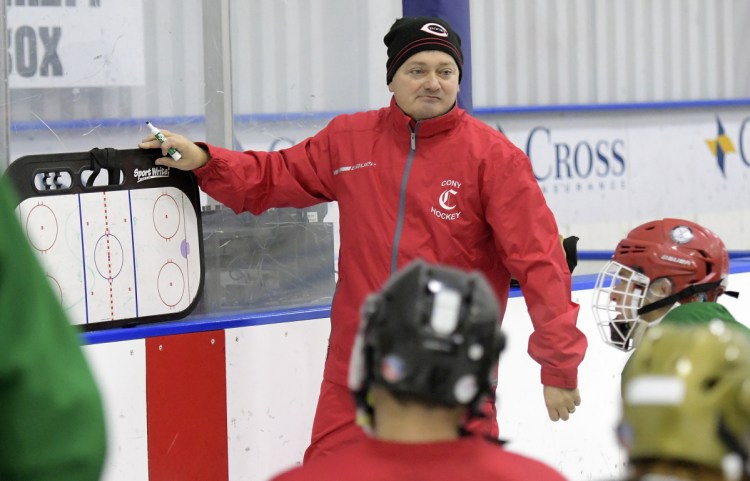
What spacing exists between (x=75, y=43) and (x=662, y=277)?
6.00 feet

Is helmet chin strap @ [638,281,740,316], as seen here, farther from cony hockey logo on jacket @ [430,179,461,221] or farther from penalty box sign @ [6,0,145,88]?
penalty box sign @ [6,0,145,88]

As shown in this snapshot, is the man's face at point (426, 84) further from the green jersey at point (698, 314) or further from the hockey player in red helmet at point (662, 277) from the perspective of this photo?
the green jersey at point (698, 314)

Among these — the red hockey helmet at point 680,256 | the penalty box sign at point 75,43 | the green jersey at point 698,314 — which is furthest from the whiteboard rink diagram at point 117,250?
the green jersey at point 698,314

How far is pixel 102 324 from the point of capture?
3.48 m

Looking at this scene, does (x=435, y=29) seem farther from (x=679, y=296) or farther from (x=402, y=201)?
(x=679, y=296)

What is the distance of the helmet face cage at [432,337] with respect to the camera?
152 cm

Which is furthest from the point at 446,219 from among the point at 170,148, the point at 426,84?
the point at 170,148

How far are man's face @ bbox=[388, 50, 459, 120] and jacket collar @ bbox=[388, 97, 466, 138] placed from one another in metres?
0.02

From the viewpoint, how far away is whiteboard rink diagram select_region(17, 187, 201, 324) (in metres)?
3.42

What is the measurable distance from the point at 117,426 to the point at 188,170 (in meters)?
0.71

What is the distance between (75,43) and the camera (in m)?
3.85

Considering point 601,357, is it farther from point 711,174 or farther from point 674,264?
point 711,174

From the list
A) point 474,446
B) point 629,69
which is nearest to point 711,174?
point 629,69

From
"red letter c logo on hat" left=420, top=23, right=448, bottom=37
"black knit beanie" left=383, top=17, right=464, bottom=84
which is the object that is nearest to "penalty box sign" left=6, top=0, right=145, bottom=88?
"black knit beanie" left=383, top=17, right=464, bottom=84
